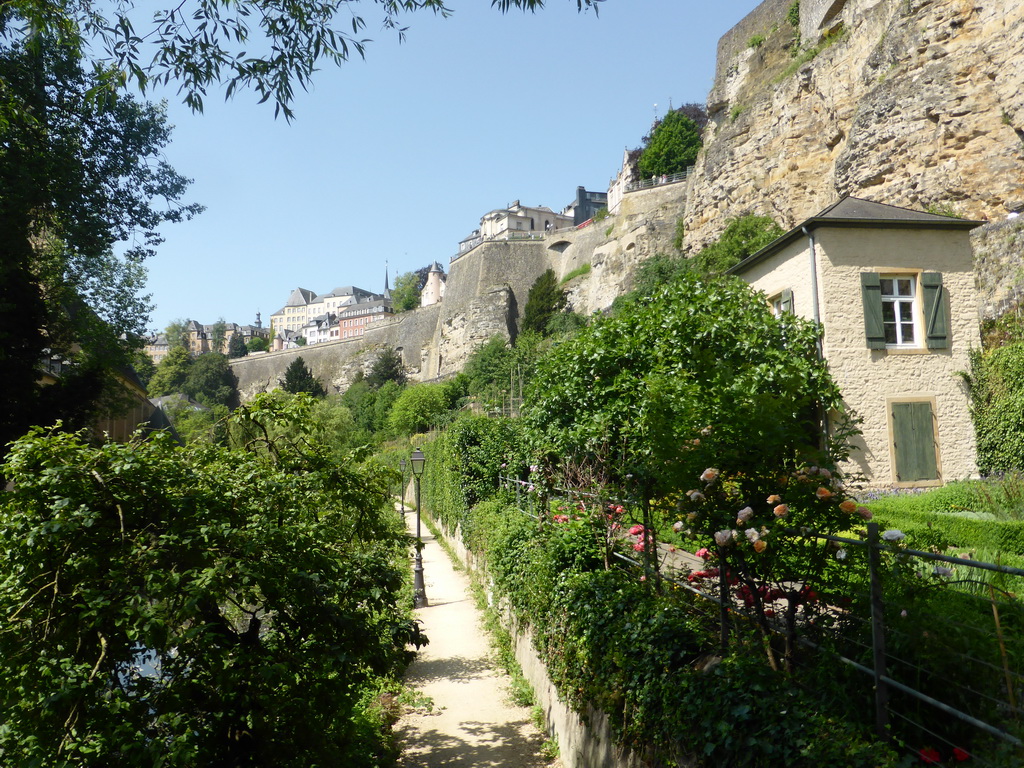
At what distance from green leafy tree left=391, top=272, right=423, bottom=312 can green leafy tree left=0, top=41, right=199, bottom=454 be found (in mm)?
76516

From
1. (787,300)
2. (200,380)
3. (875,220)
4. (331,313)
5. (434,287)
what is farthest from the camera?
(331,313)

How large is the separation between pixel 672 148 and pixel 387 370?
29622mm

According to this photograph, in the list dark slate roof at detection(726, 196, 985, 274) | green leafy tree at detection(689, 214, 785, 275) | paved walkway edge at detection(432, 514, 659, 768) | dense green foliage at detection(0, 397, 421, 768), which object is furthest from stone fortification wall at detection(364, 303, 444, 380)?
dense green foliage at detection(0, 397, 421, 768)

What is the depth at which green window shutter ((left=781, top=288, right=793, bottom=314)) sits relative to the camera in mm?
15352

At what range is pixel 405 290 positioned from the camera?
339ft

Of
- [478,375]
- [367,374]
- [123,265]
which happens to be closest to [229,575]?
[123,265]

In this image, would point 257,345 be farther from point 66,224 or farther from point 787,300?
point 787,300

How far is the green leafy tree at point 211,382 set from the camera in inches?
3049

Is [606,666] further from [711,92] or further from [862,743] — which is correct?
[711,92]

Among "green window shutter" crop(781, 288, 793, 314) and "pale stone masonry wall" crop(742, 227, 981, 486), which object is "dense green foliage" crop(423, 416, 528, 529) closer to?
"green window shutter" crop(781, 288, 793, 314)

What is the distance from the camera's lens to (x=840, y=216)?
1472cm

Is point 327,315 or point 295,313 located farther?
point 295,313

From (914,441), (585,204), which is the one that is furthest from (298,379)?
(914,441)

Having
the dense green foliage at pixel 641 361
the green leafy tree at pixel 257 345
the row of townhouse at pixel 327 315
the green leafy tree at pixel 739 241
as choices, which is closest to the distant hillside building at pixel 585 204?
the row of townhouse at pixel 327 315
